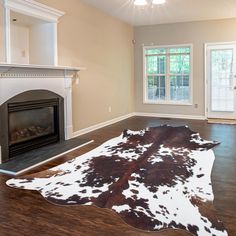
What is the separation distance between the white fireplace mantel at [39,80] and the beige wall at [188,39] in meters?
3.59

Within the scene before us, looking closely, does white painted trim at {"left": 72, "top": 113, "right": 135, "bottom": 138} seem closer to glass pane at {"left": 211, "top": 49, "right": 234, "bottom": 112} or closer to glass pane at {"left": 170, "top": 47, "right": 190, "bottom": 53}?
glass pane at {"left": 170, "top": 47, "right": 190, "bottom": 53}

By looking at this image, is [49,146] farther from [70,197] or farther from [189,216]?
[189,216]

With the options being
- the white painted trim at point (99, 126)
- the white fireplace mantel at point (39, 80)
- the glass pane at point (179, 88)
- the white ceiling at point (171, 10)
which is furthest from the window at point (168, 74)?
the white fireplace mantel at point (39, 80)

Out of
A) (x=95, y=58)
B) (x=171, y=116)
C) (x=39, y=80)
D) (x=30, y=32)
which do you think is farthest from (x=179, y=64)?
(x=39, y=80)

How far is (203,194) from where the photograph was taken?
2.85 meters

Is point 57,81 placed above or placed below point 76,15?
below

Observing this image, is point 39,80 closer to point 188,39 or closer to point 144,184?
point 144,184

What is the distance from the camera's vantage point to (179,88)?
8336 mm

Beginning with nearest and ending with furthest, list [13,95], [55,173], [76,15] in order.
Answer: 1. [55,173]
2. [13,95]
3. [76,15]

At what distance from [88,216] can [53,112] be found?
2989 millimetres

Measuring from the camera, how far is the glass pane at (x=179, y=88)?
8.24 metres

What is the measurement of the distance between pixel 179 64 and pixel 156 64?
72 cm

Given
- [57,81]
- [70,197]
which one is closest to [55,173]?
[70,197]

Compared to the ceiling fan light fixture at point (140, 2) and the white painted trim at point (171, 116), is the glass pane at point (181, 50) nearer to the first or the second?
the white painted trim at point (171, 116)
